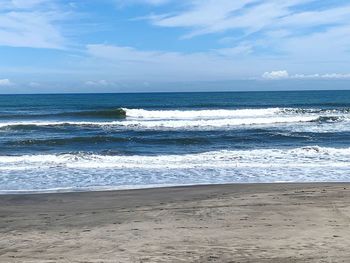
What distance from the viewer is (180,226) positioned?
695cm

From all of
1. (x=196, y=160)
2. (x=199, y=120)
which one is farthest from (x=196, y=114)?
(x=196, y=160)

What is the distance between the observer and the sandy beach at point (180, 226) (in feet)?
18.2

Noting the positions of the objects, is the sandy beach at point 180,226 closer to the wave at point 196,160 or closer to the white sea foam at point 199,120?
the wave at point 196,160

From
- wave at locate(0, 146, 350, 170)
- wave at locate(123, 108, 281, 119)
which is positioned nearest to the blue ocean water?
wave at locate(0, 146, 350, 170)

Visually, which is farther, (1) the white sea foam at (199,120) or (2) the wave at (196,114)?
(2) the wave at (196,114)

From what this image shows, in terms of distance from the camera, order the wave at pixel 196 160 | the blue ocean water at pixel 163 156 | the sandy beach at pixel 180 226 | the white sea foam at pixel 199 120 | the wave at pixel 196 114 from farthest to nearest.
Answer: the wave at pixel 196 114
the white sea foam at pixel 199 120
the wave at pixel 196 160
the blue ocean water at pixel 163 156
the sandy beach at pixel 180 226

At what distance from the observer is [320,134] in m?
24.8

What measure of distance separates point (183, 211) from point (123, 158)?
9.26m

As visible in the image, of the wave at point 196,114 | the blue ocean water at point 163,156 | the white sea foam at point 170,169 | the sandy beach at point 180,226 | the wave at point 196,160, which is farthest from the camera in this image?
the wave at point 196,114

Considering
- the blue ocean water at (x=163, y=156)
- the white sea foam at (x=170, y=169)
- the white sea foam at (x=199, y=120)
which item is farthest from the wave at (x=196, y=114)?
the white sea foam at (x=170, y=169)

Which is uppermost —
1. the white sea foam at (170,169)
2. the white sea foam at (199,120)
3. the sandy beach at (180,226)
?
the white sea foam at (199,120)

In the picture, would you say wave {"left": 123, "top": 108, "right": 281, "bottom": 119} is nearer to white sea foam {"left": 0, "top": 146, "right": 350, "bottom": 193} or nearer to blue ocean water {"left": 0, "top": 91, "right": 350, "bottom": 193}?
blue ocean water {"left": 0, "top": 91, "right": 350, "bottom": 193}

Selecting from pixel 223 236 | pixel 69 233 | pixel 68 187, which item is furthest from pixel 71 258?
pixel 68 187

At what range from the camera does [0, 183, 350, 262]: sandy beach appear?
554 cm
